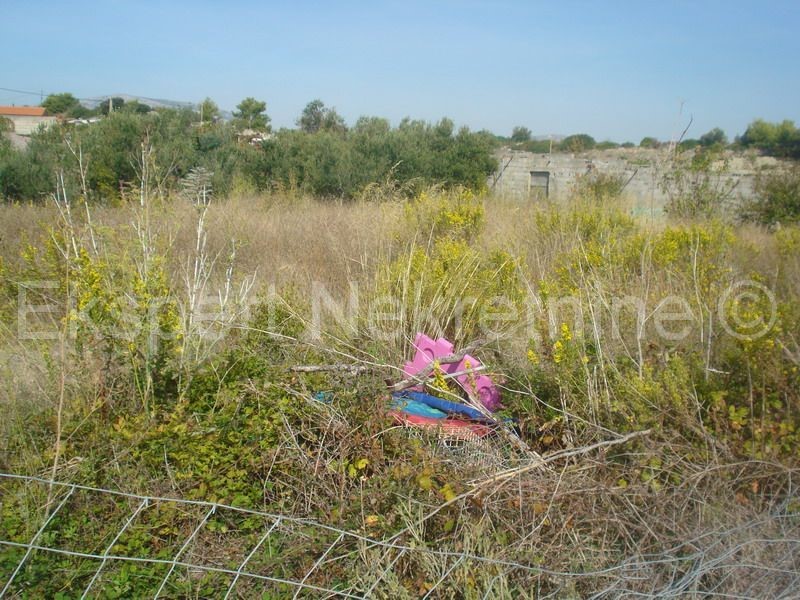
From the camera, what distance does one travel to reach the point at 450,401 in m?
3.64

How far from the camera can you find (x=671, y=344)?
3.63m

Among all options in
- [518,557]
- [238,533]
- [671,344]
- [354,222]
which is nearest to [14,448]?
[238,533]

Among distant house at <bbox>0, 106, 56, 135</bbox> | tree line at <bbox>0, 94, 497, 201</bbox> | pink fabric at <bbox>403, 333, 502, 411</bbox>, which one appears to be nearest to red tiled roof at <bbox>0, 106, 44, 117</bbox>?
distant house at <bbox>0, 106, 56, 135</bbox>

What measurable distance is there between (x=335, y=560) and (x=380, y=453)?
582 millimetres

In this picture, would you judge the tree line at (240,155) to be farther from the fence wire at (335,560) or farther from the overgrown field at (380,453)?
the fence wire at (335,560)

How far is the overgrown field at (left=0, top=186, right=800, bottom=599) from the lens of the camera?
2506 mm

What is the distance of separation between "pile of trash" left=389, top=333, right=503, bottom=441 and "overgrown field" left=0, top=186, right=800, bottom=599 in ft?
0.39

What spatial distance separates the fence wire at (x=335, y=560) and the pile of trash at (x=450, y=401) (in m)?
0.80

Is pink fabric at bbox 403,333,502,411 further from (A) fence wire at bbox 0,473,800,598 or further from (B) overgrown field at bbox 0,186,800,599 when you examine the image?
(A) fence wire at bbox 0,473,800,598

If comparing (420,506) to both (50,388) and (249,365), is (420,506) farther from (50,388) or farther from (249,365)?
(50,388)

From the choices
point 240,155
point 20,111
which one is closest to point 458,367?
point 240,155

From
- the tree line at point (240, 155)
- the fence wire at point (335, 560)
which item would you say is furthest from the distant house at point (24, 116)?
the fence wire at point (335, 560)

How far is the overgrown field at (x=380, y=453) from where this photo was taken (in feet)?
8.22

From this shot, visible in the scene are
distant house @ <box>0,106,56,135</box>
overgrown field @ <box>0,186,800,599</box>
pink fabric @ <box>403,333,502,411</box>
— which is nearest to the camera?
overgrown field @ <box>0,186,800,599</box>
